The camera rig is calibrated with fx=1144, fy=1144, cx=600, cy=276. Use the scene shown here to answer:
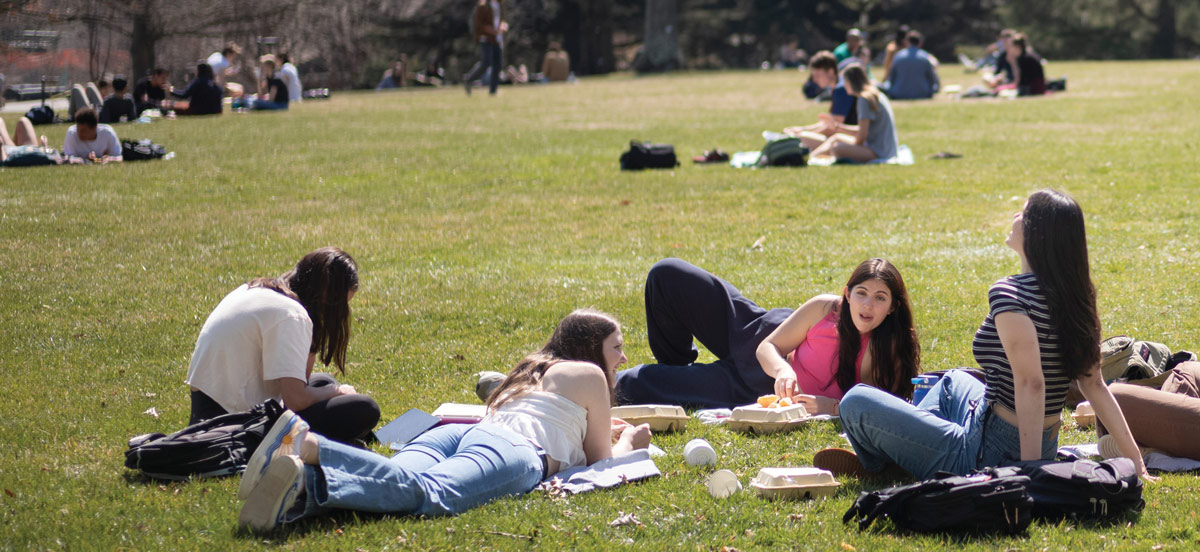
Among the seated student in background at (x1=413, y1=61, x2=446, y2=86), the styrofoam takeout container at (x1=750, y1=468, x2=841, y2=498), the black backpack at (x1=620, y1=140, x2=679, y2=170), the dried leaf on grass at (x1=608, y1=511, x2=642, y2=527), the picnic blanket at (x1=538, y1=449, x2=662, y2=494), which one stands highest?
the seated student in background at (x1=413, y1=61, x2=446, y2=86)

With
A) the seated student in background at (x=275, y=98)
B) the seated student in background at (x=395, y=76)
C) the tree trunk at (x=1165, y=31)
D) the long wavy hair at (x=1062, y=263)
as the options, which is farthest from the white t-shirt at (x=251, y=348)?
the tree trunk at (x=1165, y=31)

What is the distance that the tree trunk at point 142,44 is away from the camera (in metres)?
30.6

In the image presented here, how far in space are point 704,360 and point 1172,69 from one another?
3094 centimetres

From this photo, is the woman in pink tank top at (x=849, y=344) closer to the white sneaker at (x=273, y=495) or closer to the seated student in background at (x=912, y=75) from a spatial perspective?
the white sneaker at (x=273, y=495)

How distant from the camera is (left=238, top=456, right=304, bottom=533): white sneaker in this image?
13.2 ft

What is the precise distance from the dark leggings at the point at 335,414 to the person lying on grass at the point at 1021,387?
207 cm

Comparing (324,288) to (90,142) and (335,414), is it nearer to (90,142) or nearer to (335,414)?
(335,414)

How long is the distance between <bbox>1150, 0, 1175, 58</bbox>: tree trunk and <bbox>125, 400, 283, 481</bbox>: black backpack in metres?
50.7

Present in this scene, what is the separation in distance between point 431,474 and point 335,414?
987 mm

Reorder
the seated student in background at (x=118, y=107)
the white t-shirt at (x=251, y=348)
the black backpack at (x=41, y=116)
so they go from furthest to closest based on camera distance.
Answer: the black backpack at (x=41, y=116) → the seated student in background at (x=118, y=107) → the white t-shirt at (x=251, y=348)

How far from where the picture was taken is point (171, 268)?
9375 millimetres

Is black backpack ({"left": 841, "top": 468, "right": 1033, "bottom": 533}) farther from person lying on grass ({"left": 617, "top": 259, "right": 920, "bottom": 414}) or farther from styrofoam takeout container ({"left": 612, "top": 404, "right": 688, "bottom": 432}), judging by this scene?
styrofoam takeout container ({"left": 612, "top": 404, "right": 688, "bottom": 432})

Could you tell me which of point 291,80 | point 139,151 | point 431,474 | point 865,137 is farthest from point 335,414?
point 291,80

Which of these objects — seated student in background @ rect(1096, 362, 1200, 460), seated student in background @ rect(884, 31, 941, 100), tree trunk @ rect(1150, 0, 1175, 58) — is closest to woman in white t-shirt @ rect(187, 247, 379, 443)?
seated student in background @ rect(1096, 362, 1200, 460)
